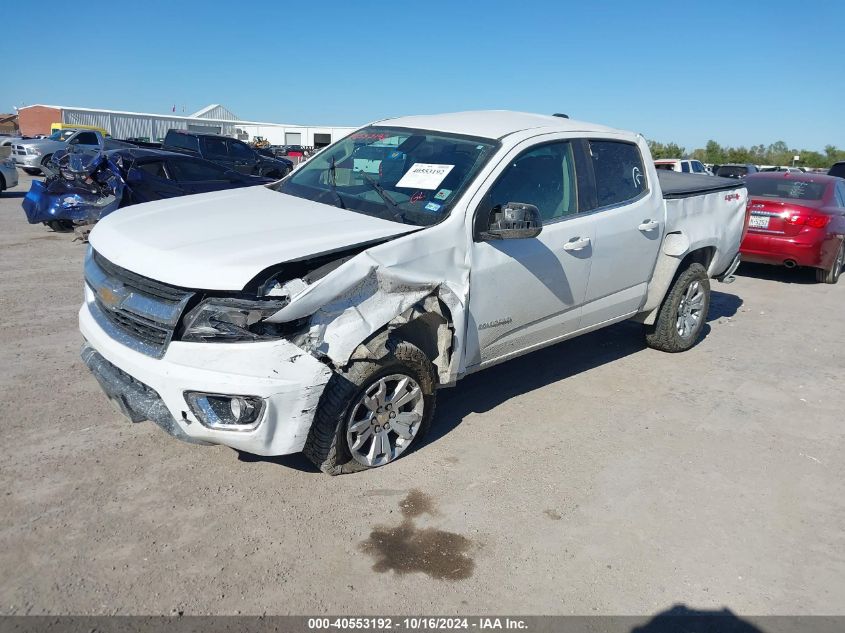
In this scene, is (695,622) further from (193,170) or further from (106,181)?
(106,181)

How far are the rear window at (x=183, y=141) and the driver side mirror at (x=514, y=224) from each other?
15245mm

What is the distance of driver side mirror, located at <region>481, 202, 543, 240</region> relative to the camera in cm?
390

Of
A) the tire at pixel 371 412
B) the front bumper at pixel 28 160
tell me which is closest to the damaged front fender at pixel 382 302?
the tire at pixel 371 412

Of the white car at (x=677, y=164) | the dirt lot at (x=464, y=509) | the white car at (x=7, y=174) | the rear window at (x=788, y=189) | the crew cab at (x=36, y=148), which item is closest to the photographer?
the dirt lot at (x=464, y=509)

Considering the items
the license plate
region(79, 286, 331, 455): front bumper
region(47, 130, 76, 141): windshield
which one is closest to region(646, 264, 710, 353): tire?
region(79, 286, 331, 455): front bumper

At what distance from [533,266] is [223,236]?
195 centimetres

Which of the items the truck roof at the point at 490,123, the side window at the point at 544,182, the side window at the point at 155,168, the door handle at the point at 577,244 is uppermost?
the truck roof at the point at 490,123

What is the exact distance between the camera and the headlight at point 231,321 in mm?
3146

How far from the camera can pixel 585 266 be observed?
478 cm

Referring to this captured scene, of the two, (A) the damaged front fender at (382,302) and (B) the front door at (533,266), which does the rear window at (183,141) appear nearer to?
(B) the front door at (533,266)

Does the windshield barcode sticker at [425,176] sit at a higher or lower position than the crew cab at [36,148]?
higher

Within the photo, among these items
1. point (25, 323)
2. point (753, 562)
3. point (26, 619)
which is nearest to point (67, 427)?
point (26, 619)

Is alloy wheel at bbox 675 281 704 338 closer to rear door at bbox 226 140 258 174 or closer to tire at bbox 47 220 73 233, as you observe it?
tire at bbox 47 220 73 233

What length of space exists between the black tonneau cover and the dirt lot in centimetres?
171
